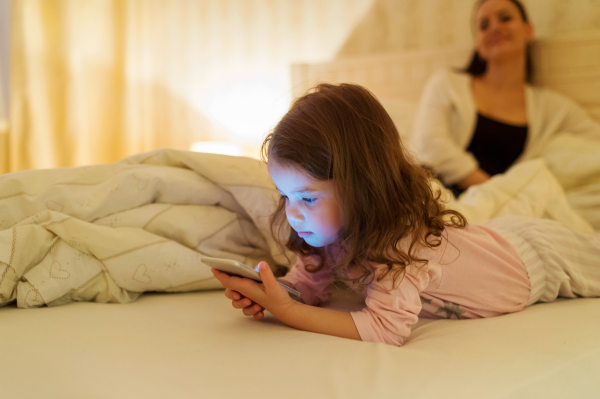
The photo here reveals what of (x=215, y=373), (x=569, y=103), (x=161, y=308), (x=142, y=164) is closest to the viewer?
(x=215, y=373)

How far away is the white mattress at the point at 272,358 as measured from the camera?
0.49m

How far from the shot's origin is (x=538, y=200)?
1.20m

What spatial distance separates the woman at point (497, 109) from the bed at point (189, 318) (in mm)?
550

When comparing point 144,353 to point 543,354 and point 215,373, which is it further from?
point 543,354

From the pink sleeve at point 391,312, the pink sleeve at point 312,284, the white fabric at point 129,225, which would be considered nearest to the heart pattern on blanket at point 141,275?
the white fabric at point 129,225

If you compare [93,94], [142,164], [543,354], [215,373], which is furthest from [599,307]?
[93,94]

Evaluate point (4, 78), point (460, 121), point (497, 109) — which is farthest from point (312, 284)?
point (4, 78)

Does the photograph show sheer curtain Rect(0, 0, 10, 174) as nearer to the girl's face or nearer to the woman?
the woman

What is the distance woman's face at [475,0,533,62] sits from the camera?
1.77 metres

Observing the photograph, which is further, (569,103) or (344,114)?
(569,103)

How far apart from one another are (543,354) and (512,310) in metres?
0.23

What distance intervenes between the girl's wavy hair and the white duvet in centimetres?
26

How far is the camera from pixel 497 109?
1813mm

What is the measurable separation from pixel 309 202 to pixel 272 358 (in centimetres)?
23
